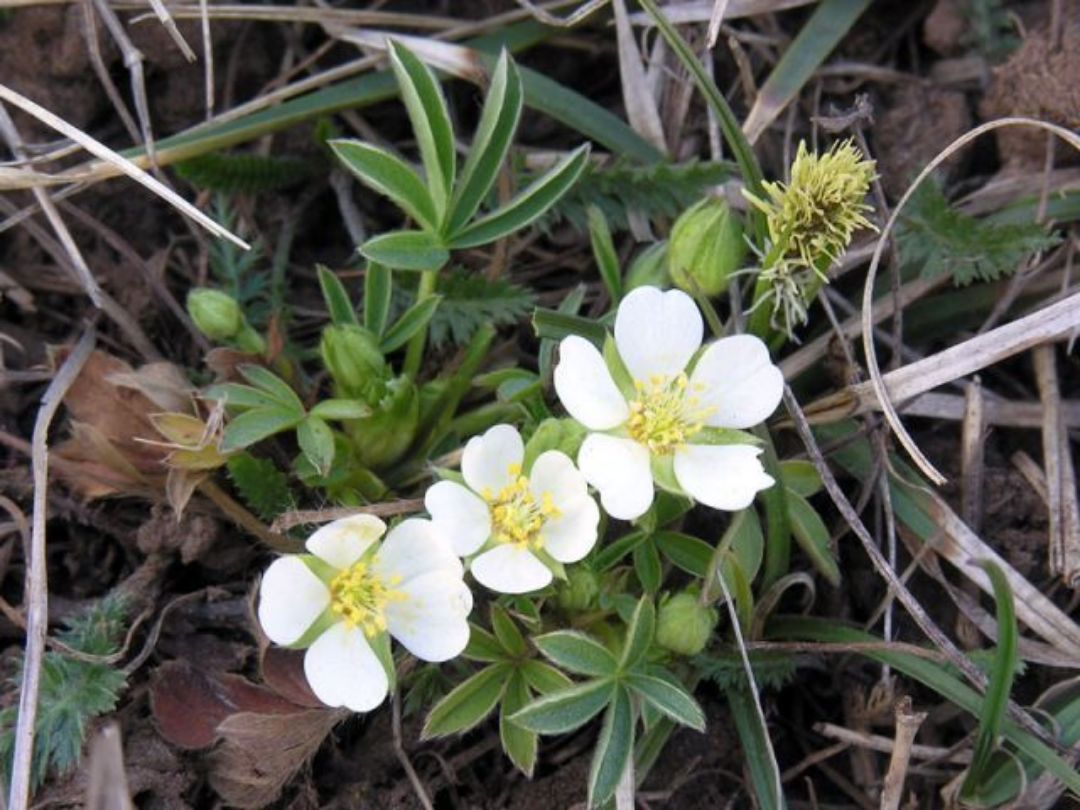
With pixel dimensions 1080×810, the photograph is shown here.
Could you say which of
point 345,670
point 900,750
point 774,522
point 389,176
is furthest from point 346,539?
point 900,750

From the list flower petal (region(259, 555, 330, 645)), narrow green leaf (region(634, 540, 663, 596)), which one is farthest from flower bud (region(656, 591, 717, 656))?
flower petal (region(259, 555, 330, 645))

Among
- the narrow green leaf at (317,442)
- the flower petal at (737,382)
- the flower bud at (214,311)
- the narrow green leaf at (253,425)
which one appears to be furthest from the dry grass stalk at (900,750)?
the flower bud at (214,311)

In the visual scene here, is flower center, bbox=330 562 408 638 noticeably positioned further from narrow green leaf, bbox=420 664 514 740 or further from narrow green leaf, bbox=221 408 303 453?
narrow green leaf, bbox=221 408 303 453

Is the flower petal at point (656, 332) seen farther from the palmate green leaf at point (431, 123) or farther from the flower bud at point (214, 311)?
the flower bud at point (214, 311)

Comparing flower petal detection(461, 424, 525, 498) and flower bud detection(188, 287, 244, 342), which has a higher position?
flower bud detection(188, 287, 244, 342)

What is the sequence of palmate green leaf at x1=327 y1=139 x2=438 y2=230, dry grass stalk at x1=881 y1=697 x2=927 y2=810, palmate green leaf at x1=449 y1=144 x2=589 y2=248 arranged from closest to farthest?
dry grass stalk at x1=881 y1=697 x2=927 y2=810
palmate green leaf at x1=327 y1=139 x2=438 y2=230
palmate green leaf at x1=449 y1=144 x2=589 y2=248

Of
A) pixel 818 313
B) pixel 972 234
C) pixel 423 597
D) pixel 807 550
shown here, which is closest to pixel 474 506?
pixel 423 597
